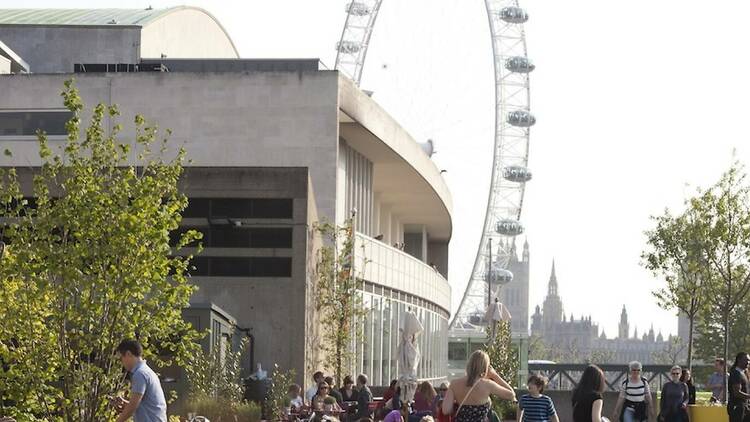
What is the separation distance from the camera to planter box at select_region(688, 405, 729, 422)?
28938 mm

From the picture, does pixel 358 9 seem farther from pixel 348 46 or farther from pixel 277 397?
pixel 277 397

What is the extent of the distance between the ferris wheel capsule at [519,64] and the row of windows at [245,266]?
197ft

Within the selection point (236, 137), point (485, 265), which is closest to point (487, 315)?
point (236, 137)

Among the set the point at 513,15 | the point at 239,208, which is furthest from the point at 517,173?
the point at 239,208

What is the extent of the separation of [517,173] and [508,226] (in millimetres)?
6541

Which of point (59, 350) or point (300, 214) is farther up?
point (300, 214)

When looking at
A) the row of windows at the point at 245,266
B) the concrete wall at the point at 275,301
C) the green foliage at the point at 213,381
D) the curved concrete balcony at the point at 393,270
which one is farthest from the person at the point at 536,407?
the curved concrete balcony at the point at 393,270

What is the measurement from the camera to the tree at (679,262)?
46.8 m

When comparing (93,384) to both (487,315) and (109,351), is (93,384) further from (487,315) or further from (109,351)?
(487,315)

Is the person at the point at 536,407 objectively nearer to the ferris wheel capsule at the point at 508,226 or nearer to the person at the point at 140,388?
the person at the point at 140,388

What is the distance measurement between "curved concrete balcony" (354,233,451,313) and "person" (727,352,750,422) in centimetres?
1882

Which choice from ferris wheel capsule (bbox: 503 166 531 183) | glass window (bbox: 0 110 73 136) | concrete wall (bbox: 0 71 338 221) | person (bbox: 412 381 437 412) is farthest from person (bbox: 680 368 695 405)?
ferris wheel capsule (bbox: 503 166 531 183)

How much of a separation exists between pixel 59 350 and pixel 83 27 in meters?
41.6

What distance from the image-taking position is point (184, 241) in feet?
62.1
